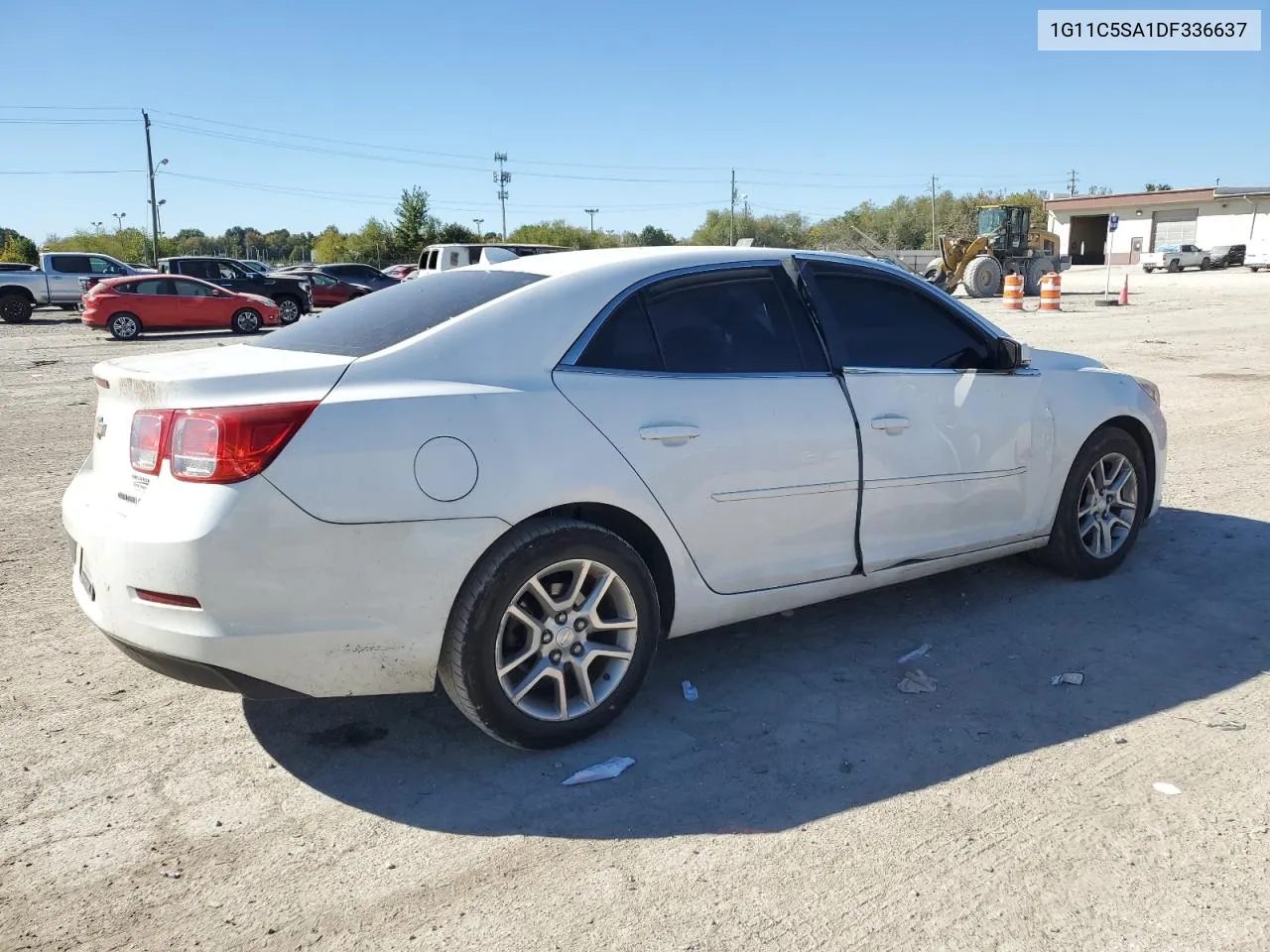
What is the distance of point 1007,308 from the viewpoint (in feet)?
83.9

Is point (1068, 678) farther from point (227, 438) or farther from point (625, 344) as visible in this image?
point (227, 438)

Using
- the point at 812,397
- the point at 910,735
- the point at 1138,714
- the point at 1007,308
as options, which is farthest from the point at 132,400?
the point at 1007,308

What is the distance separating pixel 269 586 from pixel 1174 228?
7529cm

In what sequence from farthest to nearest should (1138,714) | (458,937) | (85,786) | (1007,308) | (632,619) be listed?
1. (1007,308)
2. (1138,714)
3. (632,619)
4. (85,786)
5. (458,937)

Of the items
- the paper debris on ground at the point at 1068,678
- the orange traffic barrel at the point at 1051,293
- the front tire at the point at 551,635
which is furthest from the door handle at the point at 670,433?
the orange traffic barrel at the point at 1051,293

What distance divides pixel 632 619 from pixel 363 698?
118 centimetres

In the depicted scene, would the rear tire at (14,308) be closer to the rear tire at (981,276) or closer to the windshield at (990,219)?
the rear tire at (981,276)

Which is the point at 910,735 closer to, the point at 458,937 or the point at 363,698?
the point at 458,937

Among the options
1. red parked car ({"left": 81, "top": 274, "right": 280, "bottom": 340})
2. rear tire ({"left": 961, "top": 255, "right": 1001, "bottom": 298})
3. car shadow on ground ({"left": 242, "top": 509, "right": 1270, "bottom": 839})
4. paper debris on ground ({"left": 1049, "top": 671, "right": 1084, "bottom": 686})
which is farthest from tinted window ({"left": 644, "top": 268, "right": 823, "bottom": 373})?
rear tire ({"left": 961, "top": 255, "right": 1001, "bottom": 298})

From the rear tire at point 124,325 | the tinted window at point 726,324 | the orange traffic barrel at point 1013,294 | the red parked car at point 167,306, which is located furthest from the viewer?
the orange traffic barrel at point 1013,294

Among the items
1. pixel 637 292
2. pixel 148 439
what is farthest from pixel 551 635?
pixel 148 439

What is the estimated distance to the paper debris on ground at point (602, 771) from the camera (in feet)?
10.8

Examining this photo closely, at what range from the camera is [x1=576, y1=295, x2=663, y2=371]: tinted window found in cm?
353

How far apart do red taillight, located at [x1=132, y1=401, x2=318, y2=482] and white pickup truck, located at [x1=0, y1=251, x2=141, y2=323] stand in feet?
95.7
